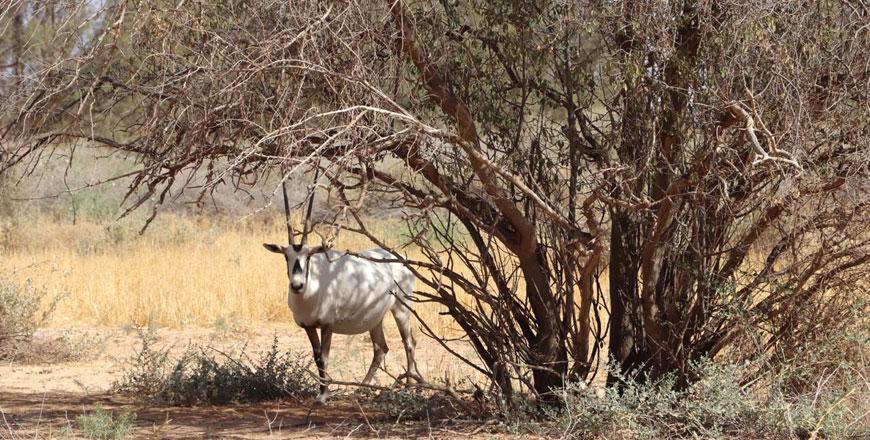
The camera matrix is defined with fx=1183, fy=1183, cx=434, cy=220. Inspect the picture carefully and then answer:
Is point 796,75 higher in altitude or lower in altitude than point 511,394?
higher

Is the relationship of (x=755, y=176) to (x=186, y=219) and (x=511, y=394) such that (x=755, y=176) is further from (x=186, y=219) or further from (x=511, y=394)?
(x=186, y=219)

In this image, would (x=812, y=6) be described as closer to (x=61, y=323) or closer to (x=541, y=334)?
(x=541, y=334)

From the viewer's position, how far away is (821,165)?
273 inches

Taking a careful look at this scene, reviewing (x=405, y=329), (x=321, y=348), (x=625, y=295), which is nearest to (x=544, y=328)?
(x=625, y=295)

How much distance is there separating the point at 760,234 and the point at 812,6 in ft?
4.76

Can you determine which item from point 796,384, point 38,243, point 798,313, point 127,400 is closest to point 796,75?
point 798,313

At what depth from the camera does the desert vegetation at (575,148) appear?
6234 millimetres

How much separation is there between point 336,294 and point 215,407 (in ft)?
4.80

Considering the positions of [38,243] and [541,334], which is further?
[38,243]

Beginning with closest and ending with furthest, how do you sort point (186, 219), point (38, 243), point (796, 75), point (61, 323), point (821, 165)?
point (796, 75) → point (821, 165) → point (61, 323) → point (38, 243) → point (186, 219)

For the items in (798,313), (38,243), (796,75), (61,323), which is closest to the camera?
(796,75)

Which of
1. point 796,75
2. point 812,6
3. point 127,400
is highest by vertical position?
point 812,6

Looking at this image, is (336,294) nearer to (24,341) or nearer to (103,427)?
(103,427)

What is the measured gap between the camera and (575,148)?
7285mm
